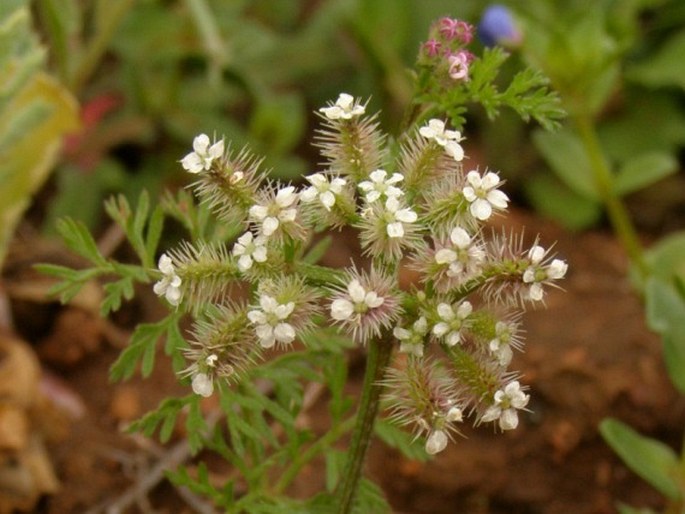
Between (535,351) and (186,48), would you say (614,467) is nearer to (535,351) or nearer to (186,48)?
(535,351)

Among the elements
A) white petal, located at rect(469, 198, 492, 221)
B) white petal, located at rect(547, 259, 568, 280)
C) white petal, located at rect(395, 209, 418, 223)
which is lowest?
white petal, located at rect(547, 259, 568, 280)

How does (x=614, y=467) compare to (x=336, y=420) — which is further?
(x=614, y=467)

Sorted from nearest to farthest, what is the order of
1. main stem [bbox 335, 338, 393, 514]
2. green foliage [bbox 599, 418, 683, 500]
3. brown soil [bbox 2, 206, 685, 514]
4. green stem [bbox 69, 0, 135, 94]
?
main stem [bbox 335, 338, 393, 514] < green foliage [bbox 599, 418, 683, 500] < brown soil [bbox 2, 206, 685, 514] < green stem [bbox 69, 0, 135, 94]

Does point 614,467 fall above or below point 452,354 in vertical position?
above

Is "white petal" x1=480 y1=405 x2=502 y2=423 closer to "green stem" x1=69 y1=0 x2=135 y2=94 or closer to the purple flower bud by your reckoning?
the purple flower bud

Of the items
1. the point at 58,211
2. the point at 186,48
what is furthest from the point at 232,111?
the point at 58,211

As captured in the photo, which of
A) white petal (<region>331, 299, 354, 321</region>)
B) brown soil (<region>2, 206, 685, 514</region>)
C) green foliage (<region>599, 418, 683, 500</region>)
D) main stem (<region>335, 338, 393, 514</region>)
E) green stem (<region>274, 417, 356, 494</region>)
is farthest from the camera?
brown soil (<region>2, 206, 685, 514</region>)

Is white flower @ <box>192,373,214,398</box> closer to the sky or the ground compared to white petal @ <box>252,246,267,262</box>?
closer to the ground

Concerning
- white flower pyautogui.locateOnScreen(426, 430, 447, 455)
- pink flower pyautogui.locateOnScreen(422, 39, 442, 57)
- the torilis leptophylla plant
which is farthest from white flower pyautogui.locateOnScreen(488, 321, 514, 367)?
pink flower pyautogui.locateOnScreen(422, 39, 442, 57)
